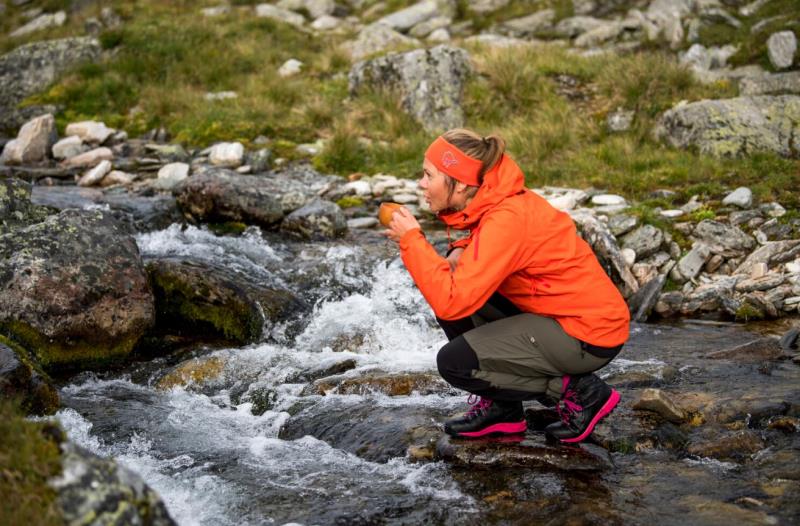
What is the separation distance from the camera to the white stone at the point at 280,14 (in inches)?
913

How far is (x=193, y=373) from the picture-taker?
648 centimetres

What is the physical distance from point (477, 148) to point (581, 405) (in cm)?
161

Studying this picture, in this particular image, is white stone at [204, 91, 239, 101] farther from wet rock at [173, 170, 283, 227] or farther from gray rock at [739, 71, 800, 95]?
gray rock at [739, 71, 800, 95]

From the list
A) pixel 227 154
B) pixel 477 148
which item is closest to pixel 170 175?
pixel 227 154

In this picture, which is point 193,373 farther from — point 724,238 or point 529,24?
point 529,24

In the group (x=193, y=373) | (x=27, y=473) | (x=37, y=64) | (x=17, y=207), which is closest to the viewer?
(x=27, y=473)

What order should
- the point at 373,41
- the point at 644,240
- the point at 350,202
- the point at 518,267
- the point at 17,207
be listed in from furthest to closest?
the point at 373,41
the point at 350,202
the point at 644,240
the point at 17,207
the point at 518,267

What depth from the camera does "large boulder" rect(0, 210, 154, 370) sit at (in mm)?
6426

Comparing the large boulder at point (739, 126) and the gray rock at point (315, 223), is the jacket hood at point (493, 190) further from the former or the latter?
the large boulder at point (739, 126)

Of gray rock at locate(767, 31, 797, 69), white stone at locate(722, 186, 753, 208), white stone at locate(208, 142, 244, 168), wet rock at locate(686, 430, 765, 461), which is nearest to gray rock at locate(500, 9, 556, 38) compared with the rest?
gray rock at locate(767, 31, 797, 69)

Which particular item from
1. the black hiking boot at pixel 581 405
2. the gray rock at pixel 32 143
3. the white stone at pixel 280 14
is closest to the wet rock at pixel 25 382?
the black hiking boot at pixel 581 405

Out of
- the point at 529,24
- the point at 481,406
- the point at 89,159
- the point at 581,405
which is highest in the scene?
the point at 581,405

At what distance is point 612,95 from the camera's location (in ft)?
44.4

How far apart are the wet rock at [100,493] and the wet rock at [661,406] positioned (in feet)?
10.6
